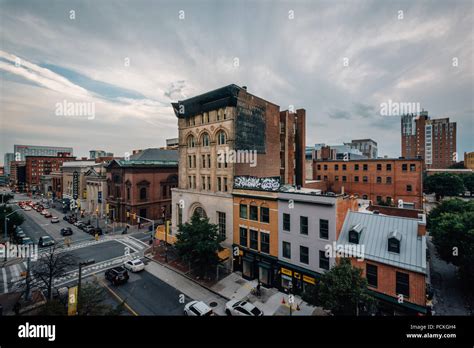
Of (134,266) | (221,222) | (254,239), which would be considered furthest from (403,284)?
(134,266)

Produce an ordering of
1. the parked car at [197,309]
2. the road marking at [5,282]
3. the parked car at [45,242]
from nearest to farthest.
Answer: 1. the parked car at [197,309]
2. the road marking at [5,282]
3. the parked car at [45,242]

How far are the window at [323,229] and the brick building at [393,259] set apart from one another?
1118 millimetres

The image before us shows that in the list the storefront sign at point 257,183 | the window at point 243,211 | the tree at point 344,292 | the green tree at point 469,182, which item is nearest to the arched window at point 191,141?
the storefront sign at point 257,183

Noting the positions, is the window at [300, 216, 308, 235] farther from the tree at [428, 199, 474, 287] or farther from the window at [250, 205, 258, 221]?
the tree at [428, 199, 474, 287]

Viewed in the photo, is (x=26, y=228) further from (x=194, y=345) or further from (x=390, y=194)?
(x=390, y=194)

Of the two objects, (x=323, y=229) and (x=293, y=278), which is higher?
(x=323, y=229)

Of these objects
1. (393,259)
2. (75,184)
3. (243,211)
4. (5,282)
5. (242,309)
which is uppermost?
(75,184)

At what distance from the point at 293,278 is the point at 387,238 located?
8.05m

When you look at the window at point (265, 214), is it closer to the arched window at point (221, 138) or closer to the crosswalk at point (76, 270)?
the arched window at point (221, 138)

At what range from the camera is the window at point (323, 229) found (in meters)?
16.3

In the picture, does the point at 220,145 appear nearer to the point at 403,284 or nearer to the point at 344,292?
the point at 344,292

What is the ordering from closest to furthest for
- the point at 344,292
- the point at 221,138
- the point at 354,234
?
the point at 344,292 < the point at 354,234 < the point at 221,138

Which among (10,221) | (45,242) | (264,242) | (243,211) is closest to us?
(264,242)

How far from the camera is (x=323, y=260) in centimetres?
1633
